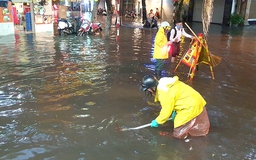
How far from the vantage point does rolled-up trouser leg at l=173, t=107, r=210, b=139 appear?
164 inches

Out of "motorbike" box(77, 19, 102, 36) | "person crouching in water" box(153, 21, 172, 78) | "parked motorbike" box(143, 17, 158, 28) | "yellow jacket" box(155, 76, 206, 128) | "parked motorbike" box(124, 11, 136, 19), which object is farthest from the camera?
"parked motorbike" box(124, 11, 136, 19)

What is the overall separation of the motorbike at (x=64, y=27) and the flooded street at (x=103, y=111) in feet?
22.6

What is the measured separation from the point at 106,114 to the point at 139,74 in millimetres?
3165

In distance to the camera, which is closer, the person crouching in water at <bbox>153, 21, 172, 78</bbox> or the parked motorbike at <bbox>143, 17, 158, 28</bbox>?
the person crouching in water at <bbox>153, 21, 172, 78</bbox>

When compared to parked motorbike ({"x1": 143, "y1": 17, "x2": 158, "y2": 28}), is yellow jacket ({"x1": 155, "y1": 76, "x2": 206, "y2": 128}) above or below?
below

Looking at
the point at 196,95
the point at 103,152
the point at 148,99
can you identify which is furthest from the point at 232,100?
the point at 103,152

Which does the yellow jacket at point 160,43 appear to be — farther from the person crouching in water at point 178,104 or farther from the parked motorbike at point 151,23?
the parked motorbike at point 151,23

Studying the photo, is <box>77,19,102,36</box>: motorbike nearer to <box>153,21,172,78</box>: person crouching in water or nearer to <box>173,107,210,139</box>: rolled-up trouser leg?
<box>153,21,172,78</box>: person crouching in water

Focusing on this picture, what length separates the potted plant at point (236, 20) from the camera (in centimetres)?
2902

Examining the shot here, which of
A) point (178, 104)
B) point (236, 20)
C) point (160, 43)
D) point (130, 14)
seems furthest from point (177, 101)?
point (130, 14)

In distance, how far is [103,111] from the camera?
5.30 metres

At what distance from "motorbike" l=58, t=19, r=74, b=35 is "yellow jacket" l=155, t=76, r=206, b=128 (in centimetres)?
1351

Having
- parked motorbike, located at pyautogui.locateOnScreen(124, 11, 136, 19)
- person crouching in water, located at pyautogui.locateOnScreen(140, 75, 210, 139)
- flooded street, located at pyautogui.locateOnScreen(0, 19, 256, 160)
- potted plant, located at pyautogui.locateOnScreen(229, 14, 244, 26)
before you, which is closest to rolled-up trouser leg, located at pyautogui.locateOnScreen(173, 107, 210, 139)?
person crouching in water, located at pyautogui.locateOnScreen(140, 75, 210, 139)

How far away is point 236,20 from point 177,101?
28093 millimetres
